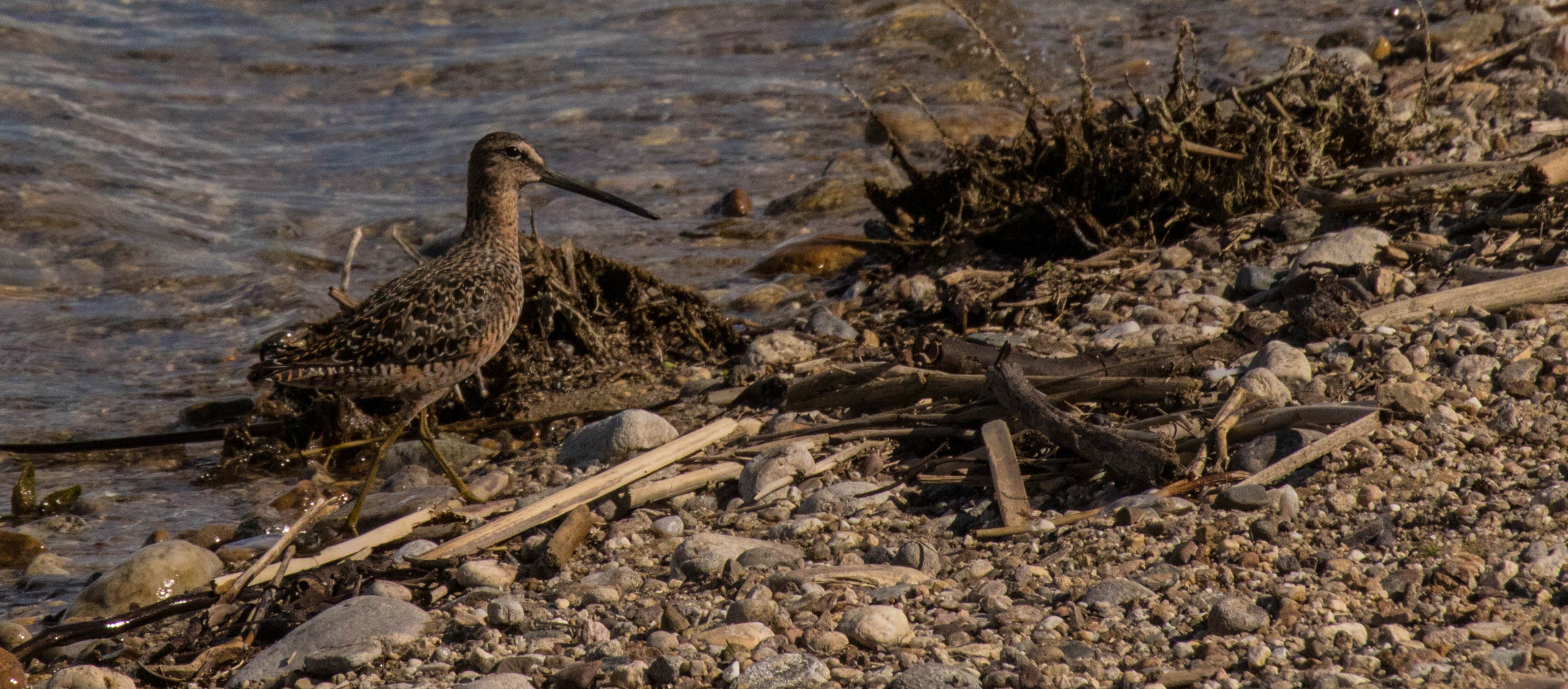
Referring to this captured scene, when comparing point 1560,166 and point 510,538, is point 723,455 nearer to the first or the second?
point 510,538

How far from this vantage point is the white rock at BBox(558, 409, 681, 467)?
5.36 meters

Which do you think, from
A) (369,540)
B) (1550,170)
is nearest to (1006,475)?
(369,540)

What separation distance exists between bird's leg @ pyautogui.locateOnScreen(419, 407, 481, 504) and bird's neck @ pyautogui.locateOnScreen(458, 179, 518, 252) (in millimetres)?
841

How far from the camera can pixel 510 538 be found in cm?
463

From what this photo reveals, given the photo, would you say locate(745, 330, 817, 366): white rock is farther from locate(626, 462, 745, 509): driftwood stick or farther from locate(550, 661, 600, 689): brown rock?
locate(550, 661, 600, 689): brown rock

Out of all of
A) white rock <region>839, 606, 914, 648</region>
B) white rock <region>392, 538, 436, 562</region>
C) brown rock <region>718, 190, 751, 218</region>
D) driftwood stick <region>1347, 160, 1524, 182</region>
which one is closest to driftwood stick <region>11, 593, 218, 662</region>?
white rock <region>392, 538, 436, 562</region>

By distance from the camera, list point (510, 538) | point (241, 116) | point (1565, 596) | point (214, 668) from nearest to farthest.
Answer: point (1565, 596), point (214, 668), point (510, 538), point (241, 116)

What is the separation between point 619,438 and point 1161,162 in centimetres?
296

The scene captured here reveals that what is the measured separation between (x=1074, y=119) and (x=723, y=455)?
3072 millimetres

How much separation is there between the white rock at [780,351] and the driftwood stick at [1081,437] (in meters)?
1.89

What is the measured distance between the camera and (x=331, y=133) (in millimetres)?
12609

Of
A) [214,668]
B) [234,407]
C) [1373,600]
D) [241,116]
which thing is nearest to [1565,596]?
[1373,600]

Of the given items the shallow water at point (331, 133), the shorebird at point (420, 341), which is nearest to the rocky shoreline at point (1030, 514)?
the shorebird at point (420, 341)

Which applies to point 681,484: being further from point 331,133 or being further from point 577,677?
point 331,133
